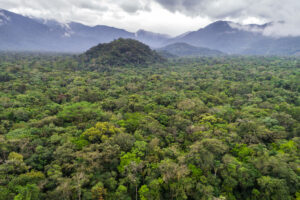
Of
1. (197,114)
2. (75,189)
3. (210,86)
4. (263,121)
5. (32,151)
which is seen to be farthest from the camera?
(210,86)

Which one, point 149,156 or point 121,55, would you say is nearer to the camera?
point 149,156

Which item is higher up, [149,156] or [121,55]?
[121,55]

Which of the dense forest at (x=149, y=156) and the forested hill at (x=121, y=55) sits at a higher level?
the forested hill at (x=121, y=55)

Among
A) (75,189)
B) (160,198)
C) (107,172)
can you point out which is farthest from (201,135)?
(75,189)

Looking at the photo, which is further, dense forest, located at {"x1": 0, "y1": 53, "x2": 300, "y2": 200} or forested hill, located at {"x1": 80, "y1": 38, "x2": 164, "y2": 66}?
forested hill, located at {"x1": 80, "y1": 38, "x2": 164, "y2": 66}

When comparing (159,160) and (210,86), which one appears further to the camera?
(210,86)

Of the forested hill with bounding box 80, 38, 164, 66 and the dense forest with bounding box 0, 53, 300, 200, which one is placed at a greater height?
the forested hill with bounding box 80, 38, 164, 66

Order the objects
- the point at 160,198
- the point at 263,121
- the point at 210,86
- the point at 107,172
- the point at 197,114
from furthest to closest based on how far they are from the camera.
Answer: the point at 210,86
the point at 197,114
the point at 263,121
the point at 107,172
the point at 160,198

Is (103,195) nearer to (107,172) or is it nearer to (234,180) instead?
(107,172)
